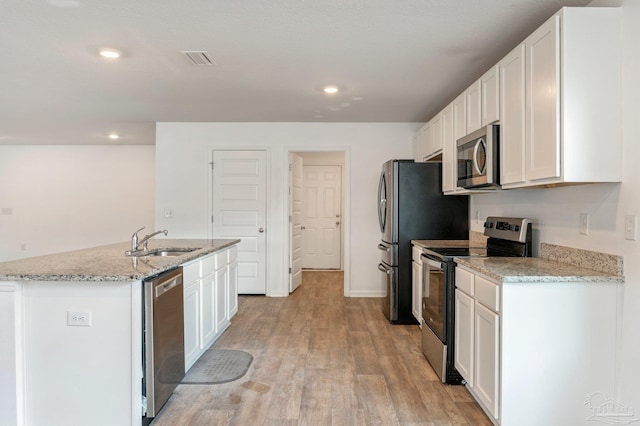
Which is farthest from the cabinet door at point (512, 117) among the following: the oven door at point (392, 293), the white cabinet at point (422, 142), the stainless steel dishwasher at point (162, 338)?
the stainless steel dishwasher at point (162, 338)

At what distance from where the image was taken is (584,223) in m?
2.28

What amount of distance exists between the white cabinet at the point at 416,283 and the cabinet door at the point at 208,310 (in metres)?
1.85

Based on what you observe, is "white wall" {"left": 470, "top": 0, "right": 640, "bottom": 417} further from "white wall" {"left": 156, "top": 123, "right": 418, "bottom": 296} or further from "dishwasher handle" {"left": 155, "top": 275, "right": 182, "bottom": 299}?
"white wall" {"left": 156, "top": 123, "right": 418, "bottom": 296}

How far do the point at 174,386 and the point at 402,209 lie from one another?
263 centimetres

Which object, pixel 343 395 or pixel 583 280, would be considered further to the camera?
pixel 343 395

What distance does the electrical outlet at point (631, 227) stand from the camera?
190cm

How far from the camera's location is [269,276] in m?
5.41

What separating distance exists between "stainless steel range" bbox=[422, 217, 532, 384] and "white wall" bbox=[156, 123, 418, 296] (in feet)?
6.76

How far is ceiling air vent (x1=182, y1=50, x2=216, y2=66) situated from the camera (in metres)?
2.94

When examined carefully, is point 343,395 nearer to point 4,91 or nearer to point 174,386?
point 174,386

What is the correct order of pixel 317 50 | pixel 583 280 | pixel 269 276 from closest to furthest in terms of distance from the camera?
pixel 583 280 < pixel 317 50 < pixel 269 276

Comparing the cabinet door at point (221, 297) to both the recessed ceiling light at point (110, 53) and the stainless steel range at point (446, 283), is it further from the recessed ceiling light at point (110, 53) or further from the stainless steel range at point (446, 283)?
the recessed ceiling light at point (110, 53)

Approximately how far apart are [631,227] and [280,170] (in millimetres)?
4064

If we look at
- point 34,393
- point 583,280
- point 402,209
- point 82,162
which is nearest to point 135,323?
point 34,393
